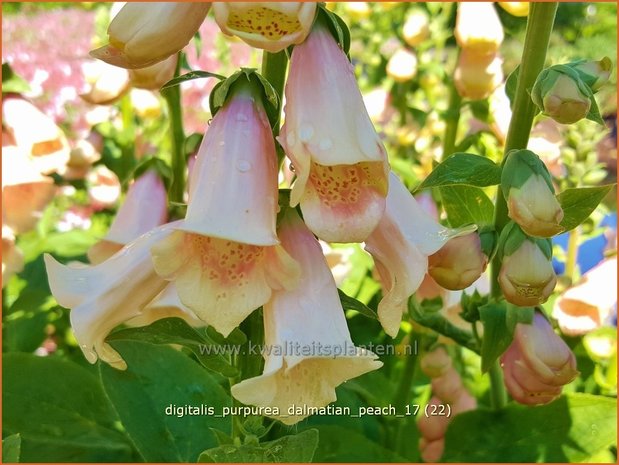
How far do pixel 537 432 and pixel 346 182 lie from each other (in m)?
0.59

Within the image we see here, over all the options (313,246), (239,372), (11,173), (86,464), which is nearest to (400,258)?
(313,246)

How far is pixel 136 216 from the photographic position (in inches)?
40.0

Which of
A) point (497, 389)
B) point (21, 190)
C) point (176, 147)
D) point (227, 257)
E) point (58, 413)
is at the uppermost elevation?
point (227, 257)

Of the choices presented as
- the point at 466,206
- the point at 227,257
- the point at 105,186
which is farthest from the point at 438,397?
the point at 105,186

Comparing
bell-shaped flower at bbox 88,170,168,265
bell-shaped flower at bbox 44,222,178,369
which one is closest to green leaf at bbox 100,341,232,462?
bell-shaped flower at bbox 88,170,168,265

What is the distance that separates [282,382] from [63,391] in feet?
2.04

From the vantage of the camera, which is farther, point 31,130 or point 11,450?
point 31,130

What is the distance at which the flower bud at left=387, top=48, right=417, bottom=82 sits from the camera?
58.9 inches

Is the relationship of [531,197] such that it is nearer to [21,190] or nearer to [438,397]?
[438,397]

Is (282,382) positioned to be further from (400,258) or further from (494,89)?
(494,89)

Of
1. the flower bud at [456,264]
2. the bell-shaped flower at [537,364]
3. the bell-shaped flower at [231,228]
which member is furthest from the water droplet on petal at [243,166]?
the bell-shaped flower at [537,364]

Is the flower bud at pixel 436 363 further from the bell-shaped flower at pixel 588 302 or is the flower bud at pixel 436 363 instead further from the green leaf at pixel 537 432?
the bell-shaped flower at pixel 588 302

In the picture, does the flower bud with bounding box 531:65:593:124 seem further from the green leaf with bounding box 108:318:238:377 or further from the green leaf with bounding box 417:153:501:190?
the green leaf with bounding box 108:318:238:377

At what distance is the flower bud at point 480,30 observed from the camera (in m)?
1.21
